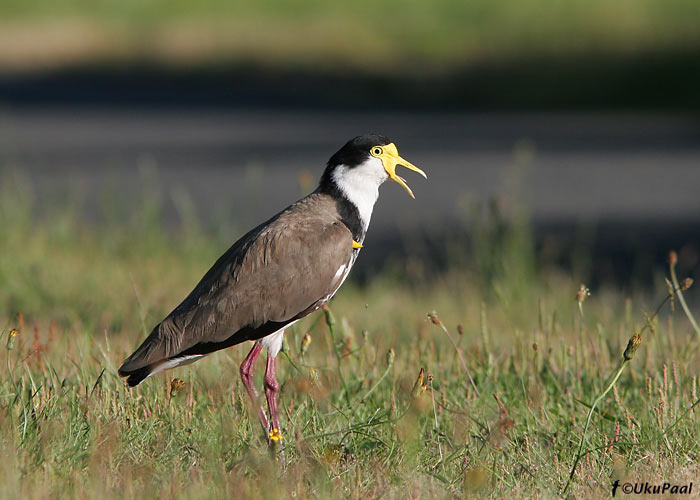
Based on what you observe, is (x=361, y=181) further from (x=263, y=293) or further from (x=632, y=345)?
(x=632, y=345)

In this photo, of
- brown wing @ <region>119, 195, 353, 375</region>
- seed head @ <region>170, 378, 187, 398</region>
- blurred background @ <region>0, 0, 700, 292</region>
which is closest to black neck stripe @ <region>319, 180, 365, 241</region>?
brown wing @ <region>119, 195, 353, 375</region>

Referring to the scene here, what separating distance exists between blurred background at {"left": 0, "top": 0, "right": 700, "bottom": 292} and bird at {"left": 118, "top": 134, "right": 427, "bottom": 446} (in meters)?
1.08

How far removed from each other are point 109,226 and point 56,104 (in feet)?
39.5

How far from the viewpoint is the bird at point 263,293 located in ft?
14.2

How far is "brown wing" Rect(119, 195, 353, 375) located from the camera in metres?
4.37

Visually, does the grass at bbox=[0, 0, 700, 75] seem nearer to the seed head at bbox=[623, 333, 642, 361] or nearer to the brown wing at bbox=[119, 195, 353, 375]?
the brown wing at bbox=[119, 195, 353, 375]

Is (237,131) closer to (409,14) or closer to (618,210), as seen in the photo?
(618,210)

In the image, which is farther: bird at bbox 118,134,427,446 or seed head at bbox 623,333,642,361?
bird at bbox 118,134,427,446

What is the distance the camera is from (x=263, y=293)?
445 centimetres

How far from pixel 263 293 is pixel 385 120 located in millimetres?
12359

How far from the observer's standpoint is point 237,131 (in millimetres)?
16344

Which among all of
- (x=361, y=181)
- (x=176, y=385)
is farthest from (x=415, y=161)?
(x=176, y=385)

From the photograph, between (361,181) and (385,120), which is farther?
(385,120)

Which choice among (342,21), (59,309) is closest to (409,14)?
(342,21)
